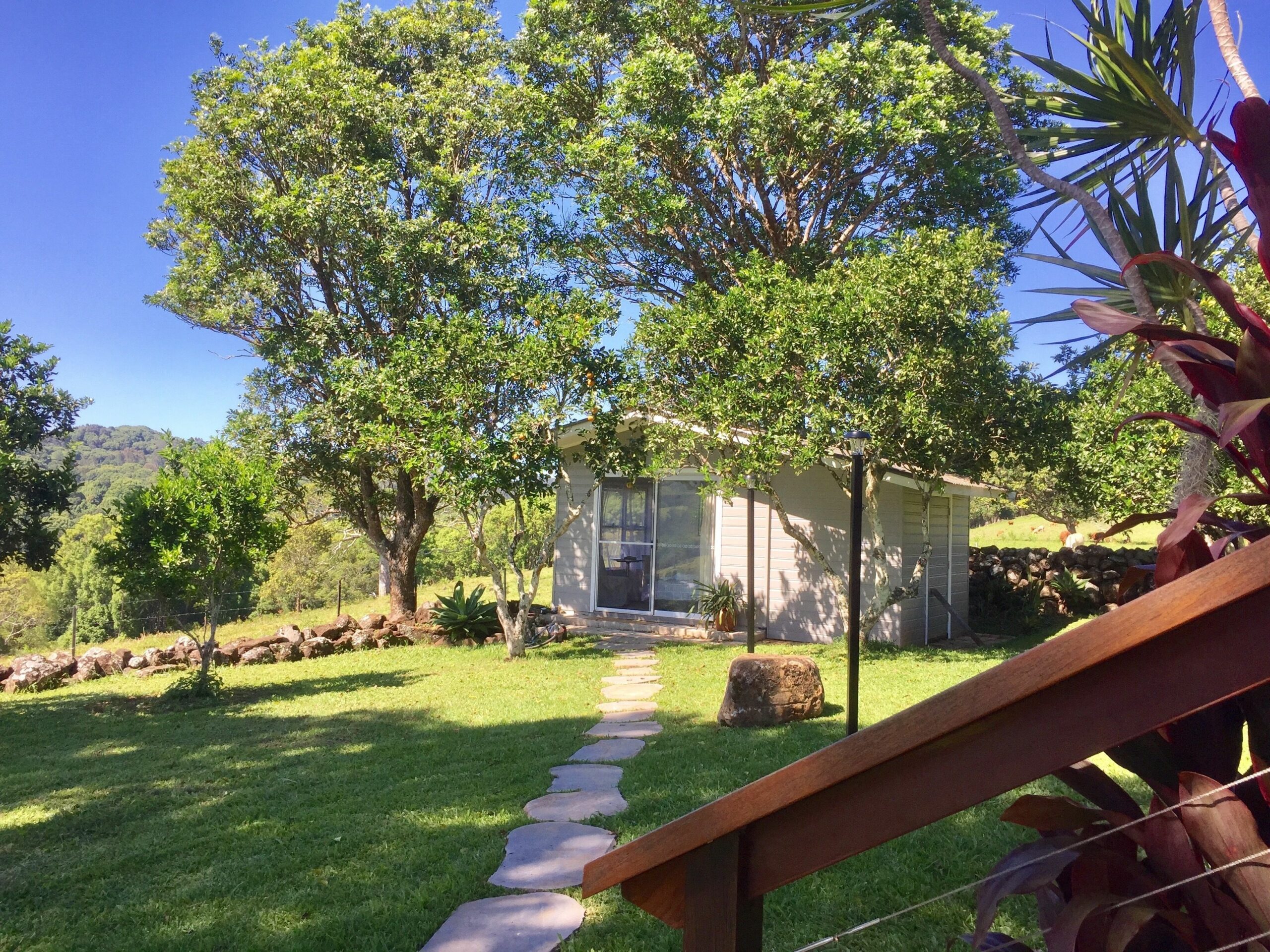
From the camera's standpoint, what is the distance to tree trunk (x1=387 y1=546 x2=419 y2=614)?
1540 centimetres

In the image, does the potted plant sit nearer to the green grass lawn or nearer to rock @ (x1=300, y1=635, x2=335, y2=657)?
rock @ (x1=300, y1=635, x2=335, y2=657)

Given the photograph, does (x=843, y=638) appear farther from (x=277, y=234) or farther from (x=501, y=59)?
(x=501, y=59)

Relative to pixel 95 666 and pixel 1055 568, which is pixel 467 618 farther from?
pixel 1055 568

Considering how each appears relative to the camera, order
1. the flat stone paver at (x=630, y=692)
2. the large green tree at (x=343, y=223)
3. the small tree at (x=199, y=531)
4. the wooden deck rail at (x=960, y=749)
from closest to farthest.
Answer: the wooden deck rail at (x=960, y=749) → the flat stone paver at (x=630, y=692) → the small tree at (x=199, y=531) → the large green tree at (x=343, y=223)

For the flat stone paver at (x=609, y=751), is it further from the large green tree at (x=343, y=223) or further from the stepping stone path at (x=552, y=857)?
the large green tree at (x=343, y=223)

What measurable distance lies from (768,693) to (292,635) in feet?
26.3

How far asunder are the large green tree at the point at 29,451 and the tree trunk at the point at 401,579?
545 cm

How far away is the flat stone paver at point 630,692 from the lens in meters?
8.48

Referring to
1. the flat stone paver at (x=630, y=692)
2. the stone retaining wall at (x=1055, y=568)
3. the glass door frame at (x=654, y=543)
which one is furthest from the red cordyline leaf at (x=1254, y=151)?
the stone retaining wall at (x=1055, y=568)

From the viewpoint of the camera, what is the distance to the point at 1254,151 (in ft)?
3.90

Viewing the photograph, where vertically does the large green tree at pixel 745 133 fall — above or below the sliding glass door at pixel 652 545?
above

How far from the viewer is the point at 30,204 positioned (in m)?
25.9

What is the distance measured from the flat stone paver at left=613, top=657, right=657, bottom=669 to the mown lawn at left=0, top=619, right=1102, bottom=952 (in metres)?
0.67

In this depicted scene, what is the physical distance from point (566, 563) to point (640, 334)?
15.0 feet
